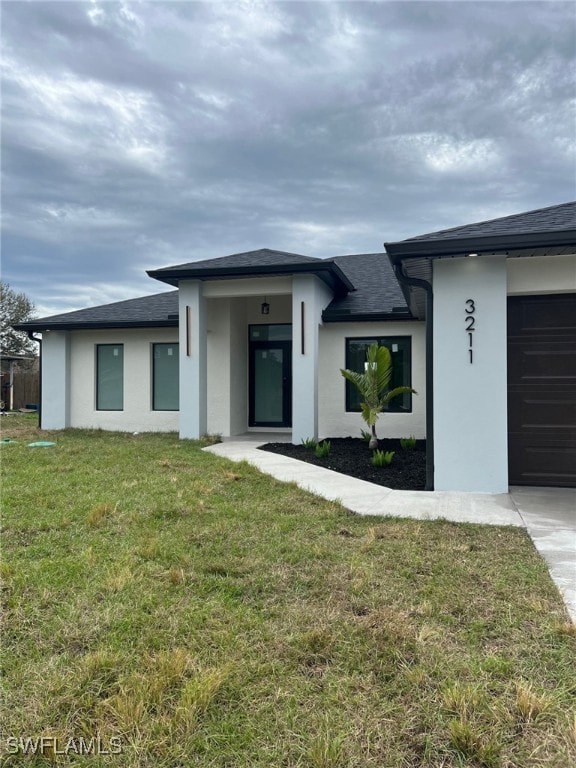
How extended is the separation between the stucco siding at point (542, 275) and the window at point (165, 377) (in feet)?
29.4

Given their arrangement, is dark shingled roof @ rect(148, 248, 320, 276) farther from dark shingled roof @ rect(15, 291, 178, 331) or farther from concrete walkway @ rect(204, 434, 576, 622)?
concrete walkway @ rect(204, 434, 576, 622)

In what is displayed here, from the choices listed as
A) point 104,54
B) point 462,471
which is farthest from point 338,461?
point 104,54

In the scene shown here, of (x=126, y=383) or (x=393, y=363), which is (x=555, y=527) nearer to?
(x=393, y=363)

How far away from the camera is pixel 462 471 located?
651 centimetres

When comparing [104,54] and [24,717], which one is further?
[104,54]

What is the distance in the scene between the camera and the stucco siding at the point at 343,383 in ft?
37.0

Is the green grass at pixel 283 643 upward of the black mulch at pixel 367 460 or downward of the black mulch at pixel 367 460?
downward

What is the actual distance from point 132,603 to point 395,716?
1.76 m

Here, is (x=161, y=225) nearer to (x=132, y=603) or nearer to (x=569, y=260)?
(x=569, y=260)

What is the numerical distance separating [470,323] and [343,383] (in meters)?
5.54

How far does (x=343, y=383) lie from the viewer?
38.8 ft

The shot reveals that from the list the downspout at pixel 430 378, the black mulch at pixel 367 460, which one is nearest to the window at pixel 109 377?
the black mulch at pixel 367 460

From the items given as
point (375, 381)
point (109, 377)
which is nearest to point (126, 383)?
point (109, 377)

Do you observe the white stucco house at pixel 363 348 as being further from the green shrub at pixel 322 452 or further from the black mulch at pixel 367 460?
the green shrub at pixel 322 452
